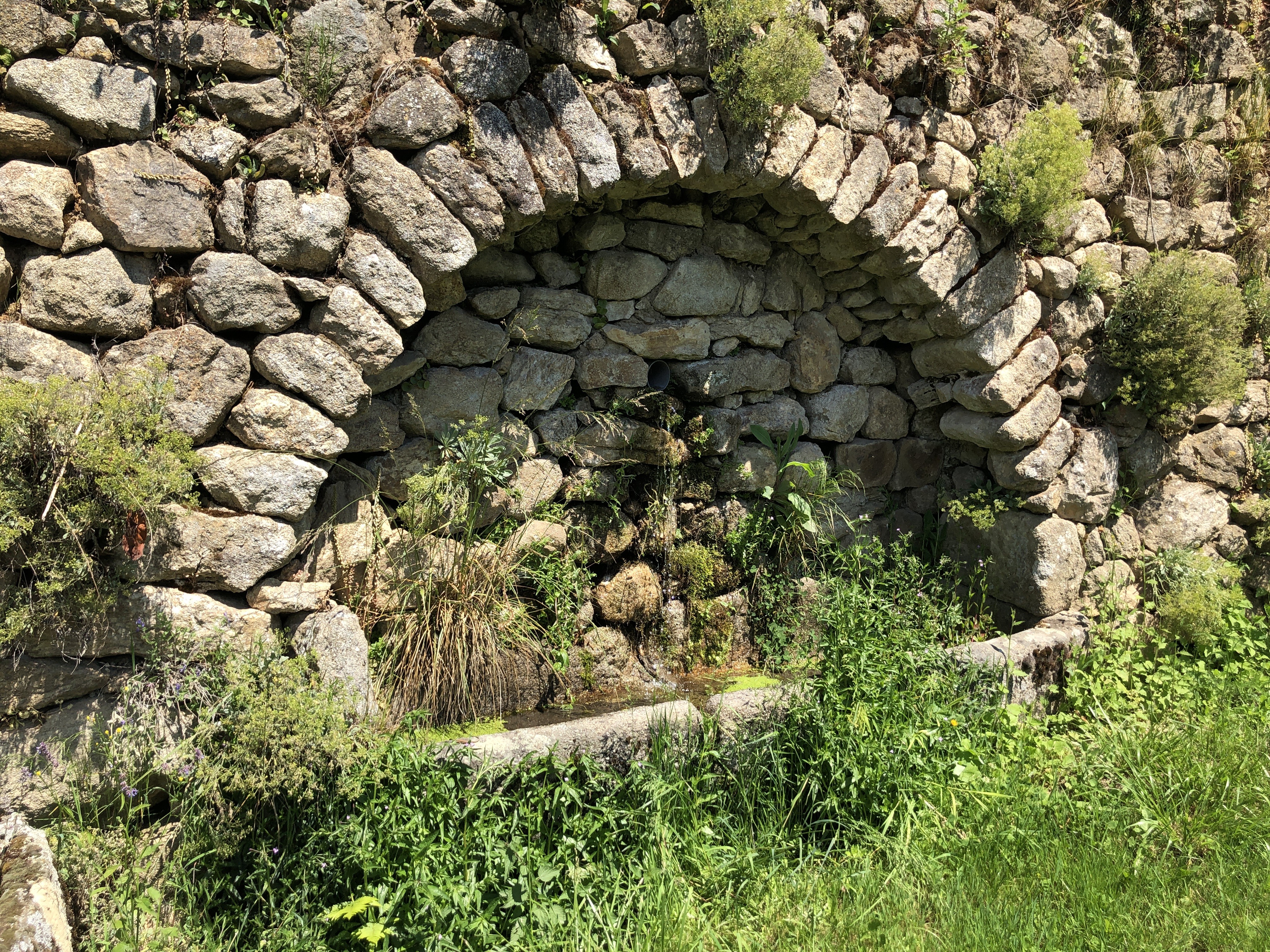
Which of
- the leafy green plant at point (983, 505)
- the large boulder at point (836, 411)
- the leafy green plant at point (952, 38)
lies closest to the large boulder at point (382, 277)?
the large boulder at point (836, 411)

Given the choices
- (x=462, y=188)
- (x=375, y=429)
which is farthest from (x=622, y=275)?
(x=375, y=429)

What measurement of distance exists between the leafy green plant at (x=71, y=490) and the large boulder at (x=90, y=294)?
223 millimetres

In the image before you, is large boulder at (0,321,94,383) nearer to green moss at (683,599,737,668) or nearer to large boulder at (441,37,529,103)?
large boulder at (441,37,529,103)

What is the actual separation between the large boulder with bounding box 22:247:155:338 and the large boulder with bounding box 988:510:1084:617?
14.2ft

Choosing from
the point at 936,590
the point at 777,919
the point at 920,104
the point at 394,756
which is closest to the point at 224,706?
the point at 394,756

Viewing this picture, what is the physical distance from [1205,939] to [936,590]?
2253 millimetres

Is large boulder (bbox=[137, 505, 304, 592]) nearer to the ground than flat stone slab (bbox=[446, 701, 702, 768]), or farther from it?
farther from it

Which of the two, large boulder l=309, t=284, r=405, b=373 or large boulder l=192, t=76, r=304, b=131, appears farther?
large boulder l=309, t=284, r=405, b=373

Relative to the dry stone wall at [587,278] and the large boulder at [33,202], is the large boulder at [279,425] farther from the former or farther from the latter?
the large boulder at [33,202]

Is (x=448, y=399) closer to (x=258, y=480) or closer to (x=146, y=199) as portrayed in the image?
(x=258, y=480)

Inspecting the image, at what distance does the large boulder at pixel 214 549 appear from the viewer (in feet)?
9.37

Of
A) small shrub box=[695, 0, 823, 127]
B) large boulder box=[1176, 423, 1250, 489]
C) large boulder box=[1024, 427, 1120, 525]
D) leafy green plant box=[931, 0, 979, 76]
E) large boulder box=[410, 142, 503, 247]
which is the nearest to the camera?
large boulder box=[410, 142, 503, 247]

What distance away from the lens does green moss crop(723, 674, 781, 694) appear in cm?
413

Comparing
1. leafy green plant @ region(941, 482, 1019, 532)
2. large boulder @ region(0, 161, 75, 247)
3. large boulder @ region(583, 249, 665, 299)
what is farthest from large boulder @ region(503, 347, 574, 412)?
leafy green plant @ region(941, 482, 1019, 532)
